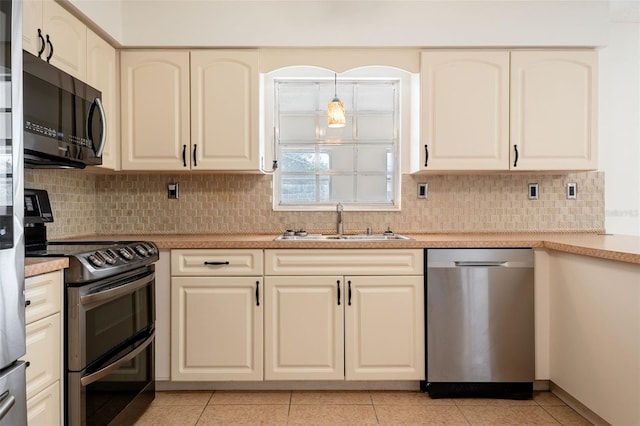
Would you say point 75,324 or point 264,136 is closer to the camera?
point 75,324

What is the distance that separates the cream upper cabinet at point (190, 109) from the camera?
2.75 metres

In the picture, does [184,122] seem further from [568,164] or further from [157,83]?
[568,164]

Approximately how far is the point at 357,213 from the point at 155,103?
60.4 inches

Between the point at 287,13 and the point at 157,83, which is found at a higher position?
the point at 287,13

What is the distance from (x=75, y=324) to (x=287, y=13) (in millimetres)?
2117

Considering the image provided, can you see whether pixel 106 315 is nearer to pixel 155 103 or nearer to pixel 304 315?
pixel 304 315

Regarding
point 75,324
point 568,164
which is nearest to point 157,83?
point 75,324

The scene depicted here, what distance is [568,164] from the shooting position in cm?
277

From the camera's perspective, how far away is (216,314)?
2521mm

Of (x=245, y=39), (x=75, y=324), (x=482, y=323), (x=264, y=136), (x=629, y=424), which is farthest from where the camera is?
(x=264, y=136)

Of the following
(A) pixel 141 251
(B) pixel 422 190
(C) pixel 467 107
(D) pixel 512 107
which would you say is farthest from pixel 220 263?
(D) pixel 512 107

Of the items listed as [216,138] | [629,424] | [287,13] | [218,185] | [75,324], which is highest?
[287,13]

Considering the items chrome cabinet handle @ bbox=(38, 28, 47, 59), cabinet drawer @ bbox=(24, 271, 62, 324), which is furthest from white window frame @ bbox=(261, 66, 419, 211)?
cabinet drawer @ bbox=(24, 271, 62, 324)

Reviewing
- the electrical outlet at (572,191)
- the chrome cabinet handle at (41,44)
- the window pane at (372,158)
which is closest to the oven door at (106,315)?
the chrome cabinet handle at (41,44)
